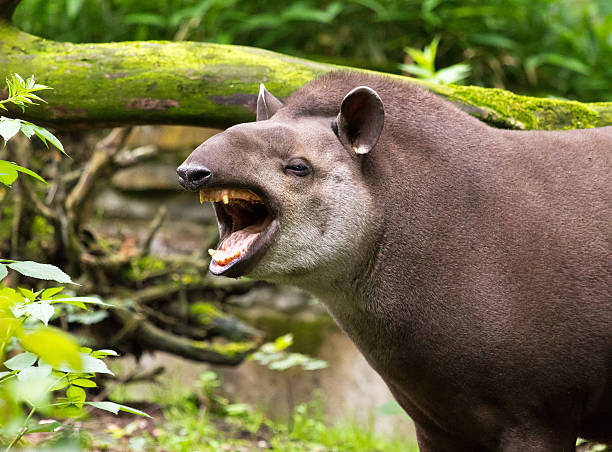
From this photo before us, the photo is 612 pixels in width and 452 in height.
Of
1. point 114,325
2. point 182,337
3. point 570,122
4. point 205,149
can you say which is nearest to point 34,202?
point 114,325

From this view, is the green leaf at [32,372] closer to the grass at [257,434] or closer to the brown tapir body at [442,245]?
the brown tapir body at [442,245]

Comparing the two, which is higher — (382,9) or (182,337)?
(382,9)

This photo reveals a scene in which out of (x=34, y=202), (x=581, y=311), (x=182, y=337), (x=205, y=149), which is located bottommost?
(x=182, y=337)

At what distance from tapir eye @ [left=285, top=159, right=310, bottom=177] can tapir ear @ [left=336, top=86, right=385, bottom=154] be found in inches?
8.0

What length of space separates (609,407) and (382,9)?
18.5ft

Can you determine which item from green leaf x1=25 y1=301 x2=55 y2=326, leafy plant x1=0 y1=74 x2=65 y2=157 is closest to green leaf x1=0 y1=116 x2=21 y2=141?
leafy plant x1=0 y1=74 x2=65 y2=157

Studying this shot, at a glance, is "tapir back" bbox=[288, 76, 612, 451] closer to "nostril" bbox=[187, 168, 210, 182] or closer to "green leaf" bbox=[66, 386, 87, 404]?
"nostril" bbox=[187, 168, 210, 182]

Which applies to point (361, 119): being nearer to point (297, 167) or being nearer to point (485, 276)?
point (297, 167)

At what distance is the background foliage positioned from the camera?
26.2 feet

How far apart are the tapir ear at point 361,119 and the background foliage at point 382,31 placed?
5.05m

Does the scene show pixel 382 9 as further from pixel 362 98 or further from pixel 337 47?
pixel 362 98

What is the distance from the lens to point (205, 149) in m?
2.80

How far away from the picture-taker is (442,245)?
2.99 m

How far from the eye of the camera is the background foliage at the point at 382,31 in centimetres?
798
